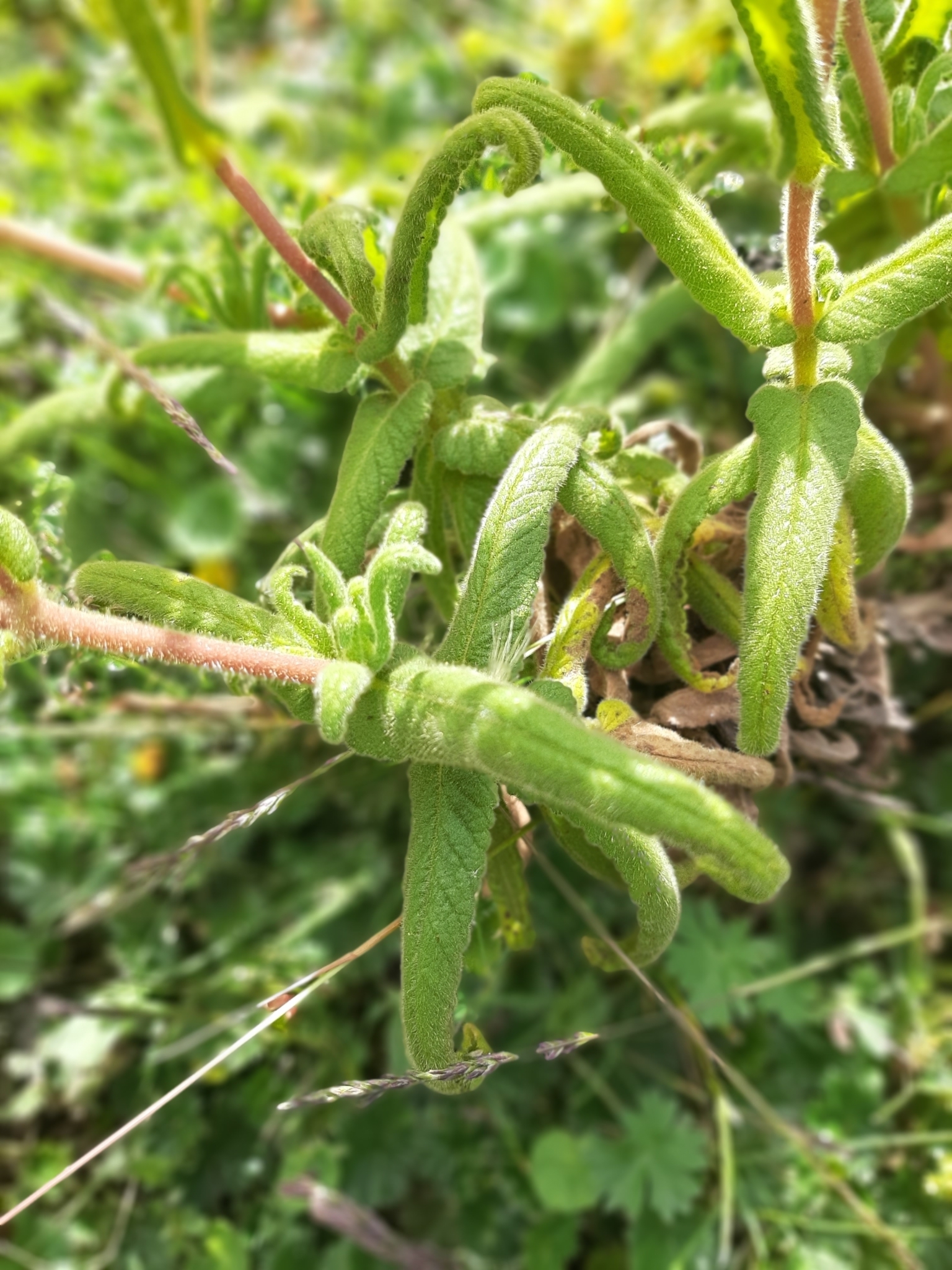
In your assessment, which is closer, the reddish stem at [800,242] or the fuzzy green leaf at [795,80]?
the fuzzy green leaf at [795,80]

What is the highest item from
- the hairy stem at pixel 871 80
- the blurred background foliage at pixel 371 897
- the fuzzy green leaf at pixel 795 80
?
the hairy stem at pixel 871 80

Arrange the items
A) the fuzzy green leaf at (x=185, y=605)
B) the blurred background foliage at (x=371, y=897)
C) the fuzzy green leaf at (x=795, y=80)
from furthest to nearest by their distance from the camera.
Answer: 1. the blurred background foliage at (x=371, y=897)
2. the fuzzy green leaf at (x=185, y=605)
3. the fuzzy green leaf at (x=795, y=80)

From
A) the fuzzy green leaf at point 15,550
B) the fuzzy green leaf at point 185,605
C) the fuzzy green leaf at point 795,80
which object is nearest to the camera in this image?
the fuzzy green leaf at point 795,80

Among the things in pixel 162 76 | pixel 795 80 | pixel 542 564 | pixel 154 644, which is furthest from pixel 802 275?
pixel 154 644

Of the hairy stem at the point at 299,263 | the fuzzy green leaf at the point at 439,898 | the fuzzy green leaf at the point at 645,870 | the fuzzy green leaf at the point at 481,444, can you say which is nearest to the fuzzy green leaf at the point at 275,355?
the hairy stem at the point at 299,263

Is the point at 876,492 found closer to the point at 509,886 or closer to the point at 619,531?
the point at 619,531

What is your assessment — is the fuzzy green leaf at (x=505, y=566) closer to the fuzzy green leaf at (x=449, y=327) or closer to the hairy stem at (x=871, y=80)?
the fuzzy green leaf at (x=449, y=327)

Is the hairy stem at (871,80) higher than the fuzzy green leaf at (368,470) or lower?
higher
